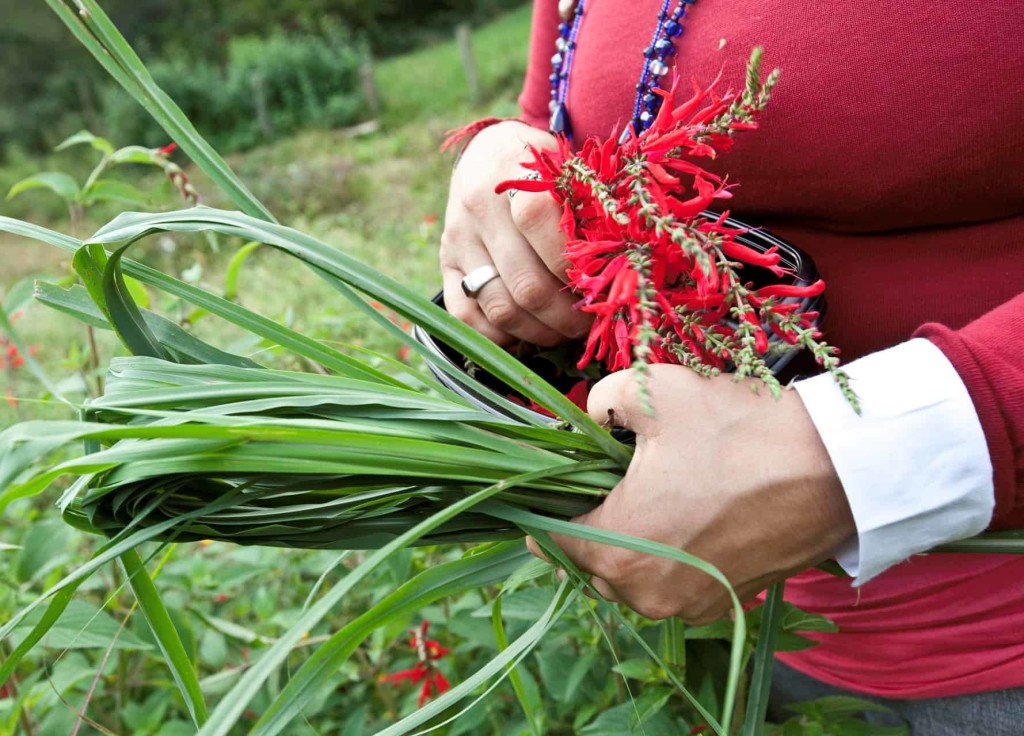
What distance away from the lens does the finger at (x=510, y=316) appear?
2.44 feet

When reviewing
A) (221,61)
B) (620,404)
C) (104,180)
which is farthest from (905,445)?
(221,61)

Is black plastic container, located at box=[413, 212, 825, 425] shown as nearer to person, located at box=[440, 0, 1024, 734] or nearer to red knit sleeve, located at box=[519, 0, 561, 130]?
person, located at box=[440, 0, 1024, 734]

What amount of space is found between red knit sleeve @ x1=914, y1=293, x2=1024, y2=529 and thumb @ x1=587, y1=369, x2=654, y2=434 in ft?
0.62

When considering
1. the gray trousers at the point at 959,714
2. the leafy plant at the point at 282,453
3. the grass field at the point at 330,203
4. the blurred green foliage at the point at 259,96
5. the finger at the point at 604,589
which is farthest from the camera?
the blurred green foliage at the point at 259,96

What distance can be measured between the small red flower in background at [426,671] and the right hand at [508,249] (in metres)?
0.40

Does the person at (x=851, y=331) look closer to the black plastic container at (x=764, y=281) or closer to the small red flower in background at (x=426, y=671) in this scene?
the black plastic container at (x=764, y=281)

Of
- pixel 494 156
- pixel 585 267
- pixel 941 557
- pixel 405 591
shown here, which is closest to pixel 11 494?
pixel 405 591

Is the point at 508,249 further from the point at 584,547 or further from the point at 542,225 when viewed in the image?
the point at 584,547

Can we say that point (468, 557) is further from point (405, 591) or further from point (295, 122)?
point (295, 122)

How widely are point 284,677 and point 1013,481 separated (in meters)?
0.92

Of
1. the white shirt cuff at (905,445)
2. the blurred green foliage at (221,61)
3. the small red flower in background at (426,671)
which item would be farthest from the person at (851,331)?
the blurred green foliage at (221,61)

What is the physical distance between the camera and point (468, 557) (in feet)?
1.94

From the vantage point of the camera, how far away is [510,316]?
75 cm

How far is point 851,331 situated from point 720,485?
27 centimetres
